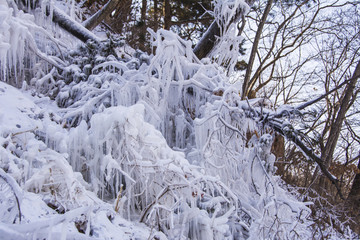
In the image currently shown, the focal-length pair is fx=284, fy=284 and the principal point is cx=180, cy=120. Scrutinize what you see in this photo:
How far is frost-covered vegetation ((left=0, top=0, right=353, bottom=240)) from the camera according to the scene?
2.05 metres

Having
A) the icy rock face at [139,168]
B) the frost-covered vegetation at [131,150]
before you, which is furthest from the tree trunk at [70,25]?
the icy rock face at [139,168]

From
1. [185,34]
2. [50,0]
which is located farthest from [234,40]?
[185,34]

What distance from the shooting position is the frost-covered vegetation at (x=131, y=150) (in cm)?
205

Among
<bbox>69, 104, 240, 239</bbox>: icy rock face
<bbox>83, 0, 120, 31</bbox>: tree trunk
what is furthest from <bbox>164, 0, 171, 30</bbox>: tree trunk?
<bbox>69, 104, 240, 239</bbox>: icy rock face

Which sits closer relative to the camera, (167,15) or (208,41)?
(208,41)

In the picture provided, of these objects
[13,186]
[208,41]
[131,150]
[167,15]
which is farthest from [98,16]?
[13,186]

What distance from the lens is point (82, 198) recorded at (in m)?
2.16

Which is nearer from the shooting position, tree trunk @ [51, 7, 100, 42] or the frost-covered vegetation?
the frost-covered vegetation

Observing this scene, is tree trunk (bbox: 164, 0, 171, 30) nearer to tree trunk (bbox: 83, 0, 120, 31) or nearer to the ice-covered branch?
tree trunk (bbox: 83, 0, 120, 31)

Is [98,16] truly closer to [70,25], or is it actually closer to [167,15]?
[70,25]

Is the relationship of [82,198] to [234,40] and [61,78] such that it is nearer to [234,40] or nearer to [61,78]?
[61,78]

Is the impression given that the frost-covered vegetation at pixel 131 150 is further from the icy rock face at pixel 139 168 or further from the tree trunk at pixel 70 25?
the tree trunk at pixel 70 25

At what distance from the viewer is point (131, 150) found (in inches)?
97.3

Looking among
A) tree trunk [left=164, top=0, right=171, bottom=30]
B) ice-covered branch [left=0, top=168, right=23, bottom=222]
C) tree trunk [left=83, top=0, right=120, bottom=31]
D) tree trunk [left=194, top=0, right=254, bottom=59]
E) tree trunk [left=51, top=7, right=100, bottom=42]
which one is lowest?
ice-covered branch [left=0, top=168, right=23, bottom=222]
